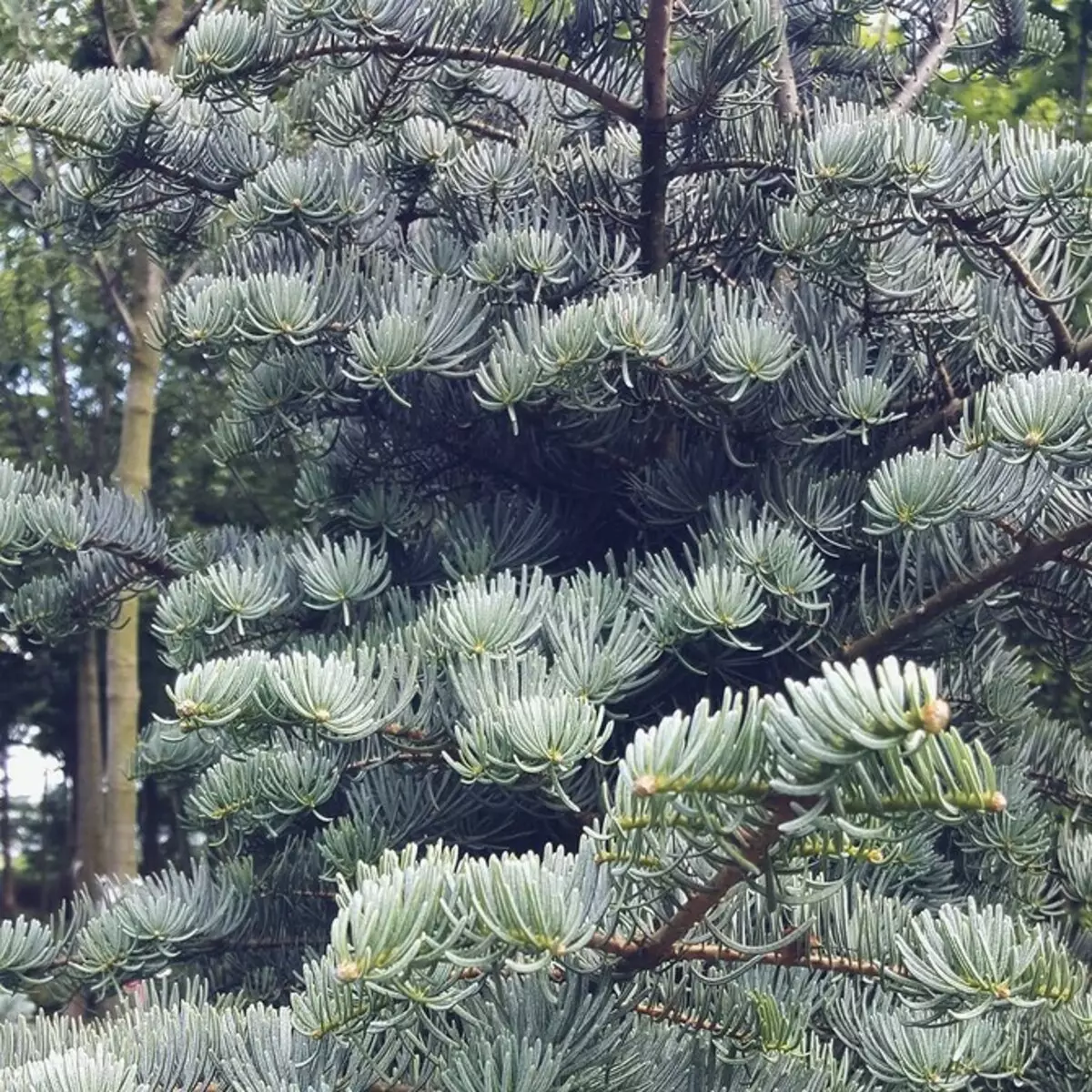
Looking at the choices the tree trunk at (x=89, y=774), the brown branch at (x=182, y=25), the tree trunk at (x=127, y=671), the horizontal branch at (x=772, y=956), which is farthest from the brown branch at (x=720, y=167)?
the tree trunk at (x=89, y=774)

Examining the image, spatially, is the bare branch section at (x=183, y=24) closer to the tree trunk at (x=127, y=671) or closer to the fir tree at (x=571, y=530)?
the tree trunk at (x=127, y=671)

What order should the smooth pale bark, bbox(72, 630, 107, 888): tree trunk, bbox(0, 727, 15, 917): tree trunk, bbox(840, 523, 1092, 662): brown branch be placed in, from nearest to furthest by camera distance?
bbox(840, 523, 1092, 662): brown branch < the smooth pale bark < bbox(72, 630, 107, 888): tree trunk < bbox(0, 727, 15, 917): tree trunk

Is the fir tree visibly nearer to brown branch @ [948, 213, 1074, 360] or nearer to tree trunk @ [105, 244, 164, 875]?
brown branch @ [948, 213, 1074, 360]

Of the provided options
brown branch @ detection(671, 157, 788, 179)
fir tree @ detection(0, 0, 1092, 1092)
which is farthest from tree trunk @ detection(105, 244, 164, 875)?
brown branch @ detection(671, 157, 788, 179)

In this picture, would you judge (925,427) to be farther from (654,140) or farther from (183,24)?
(183,24)

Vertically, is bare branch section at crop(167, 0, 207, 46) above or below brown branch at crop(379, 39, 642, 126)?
above

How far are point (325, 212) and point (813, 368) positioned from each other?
476mm

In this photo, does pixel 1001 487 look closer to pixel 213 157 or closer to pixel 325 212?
pixel 325 212

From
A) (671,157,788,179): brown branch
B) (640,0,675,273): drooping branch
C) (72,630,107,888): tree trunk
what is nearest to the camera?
(640,0,675,273): drooping branch

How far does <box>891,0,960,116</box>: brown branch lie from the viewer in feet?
5.34

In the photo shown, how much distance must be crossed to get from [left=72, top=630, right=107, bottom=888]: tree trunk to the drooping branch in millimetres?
2759

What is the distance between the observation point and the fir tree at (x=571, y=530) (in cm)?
96

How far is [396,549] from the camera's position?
143 cm

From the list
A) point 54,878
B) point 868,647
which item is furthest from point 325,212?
point 54,878
